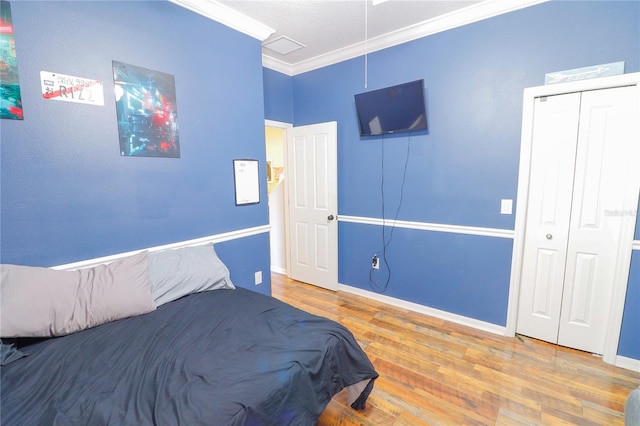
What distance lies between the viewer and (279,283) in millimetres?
3828

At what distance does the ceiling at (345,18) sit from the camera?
225cm

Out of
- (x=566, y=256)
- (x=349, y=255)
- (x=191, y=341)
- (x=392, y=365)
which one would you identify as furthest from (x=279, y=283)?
(x=566, y=256)

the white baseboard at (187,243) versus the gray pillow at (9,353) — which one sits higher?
the white baseboard at (187,243)

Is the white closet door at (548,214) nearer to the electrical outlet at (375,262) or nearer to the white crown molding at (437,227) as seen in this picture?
the white crown molding at (437,227)

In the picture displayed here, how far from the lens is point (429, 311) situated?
2.90 m

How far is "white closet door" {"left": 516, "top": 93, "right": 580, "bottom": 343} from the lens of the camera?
217 centimetres

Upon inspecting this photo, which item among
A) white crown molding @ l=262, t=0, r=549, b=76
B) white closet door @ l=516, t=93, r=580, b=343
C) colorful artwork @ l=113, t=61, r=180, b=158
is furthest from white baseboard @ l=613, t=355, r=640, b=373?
colorful artwork @ l=113, t=61, r=180, b=158

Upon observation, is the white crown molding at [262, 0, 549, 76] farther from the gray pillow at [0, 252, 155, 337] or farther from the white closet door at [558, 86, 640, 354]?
the gray pillow at [0, 252, 155, 337]

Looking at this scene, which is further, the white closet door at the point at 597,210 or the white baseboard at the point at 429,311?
the white baseboard at the point at 429,311

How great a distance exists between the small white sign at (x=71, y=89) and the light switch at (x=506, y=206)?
313 centimetres

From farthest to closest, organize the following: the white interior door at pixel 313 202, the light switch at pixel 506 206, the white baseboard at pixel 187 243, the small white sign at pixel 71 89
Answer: the white interior door at pixel 313 202, the light switch at pixel 506 206, the white baseboard at pixel 187 243, the small white sign at pixel 71 89

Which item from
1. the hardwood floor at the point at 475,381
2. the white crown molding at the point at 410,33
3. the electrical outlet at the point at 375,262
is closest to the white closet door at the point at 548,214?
the hardwood floor at the point at 475,381

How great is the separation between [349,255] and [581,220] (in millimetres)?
2167

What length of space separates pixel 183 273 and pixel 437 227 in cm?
230
